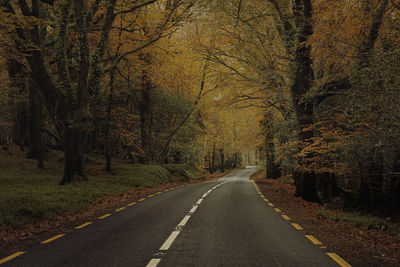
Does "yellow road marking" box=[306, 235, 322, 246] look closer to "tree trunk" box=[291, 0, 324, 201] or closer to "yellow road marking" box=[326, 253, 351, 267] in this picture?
"yellow road marking" box=[326, 253, 351, 267]

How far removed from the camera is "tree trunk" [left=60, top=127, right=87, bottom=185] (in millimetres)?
13500

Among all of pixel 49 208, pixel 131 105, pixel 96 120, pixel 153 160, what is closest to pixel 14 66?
pixel 96 120

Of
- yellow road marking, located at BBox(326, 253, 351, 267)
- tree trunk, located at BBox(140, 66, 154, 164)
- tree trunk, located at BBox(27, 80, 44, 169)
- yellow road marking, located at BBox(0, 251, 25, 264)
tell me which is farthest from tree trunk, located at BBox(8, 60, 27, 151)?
yellow road marking, located at BBox(326, 253, 351, 267)

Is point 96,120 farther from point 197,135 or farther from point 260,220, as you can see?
point 260,220

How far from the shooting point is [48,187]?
11.6 m

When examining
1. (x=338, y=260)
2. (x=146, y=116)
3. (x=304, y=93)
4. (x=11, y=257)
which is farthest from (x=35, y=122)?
(x=338, y=260)

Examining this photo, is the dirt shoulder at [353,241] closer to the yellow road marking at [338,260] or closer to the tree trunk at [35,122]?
the yellow road marking at [338,260]

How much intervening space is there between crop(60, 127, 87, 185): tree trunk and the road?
6.13 meters

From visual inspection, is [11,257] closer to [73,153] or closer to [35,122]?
[73,153]

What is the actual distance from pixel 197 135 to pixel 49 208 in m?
23.2

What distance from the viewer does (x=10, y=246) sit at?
5.71 metres

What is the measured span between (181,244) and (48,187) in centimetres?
857

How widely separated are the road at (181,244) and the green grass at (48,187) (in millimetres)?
2128

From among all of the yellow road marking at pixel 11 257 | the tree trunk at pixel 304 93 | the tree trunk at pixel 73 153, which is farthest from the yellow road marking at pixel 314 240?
the tree trunk at pixel 73 153
